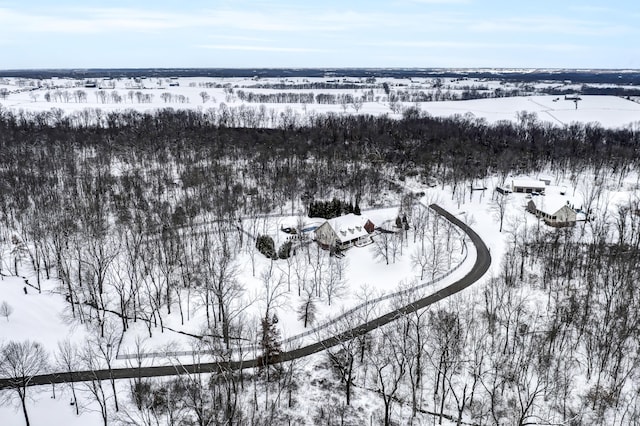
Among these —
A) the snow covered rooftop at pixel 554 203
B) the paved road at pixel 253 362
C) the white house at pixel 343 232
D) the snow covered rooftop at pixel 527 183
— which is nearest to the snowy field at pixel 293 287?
the snow covered rooftop at pixel 554 203

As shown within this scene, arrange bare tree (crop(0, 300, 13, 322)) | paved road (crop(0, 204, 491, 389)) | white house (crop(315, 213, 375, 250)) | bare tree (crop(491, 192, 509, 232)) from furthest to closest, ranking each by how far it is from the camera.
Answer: bare tree (crop(491, 192, 509, 232))
white house (crop(315, 213, 375, 250))
bare tree (crop(0, 300, 13, 322))
paved road (crop(0, 204, 491, 389))

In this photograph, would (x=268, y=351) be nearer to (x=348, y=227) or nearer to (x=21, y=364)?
(x=21, y=364)

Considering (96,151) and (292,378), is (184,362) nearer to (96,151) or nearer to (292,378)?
(292,378)

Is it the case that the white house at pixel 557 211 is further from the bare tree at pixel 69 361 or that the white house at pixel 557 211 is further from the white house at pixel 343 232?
the bare tree at pixel 69 361

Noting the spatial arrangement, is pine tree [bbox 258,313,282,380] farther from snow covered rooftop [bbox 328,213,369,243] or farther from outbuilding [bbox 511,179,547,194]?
outbuilding [bbox 511,179,547,194]

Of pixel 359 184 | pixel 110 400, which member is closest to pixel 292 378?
pixel 110 400

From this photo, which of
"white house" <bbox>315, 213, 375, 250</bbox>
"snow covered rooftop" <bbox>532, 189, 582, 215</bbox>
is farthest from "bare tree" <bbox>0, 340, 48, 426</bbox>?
"snow covered rooftop" <bbox>532, 189, 582, 215</bbox>
